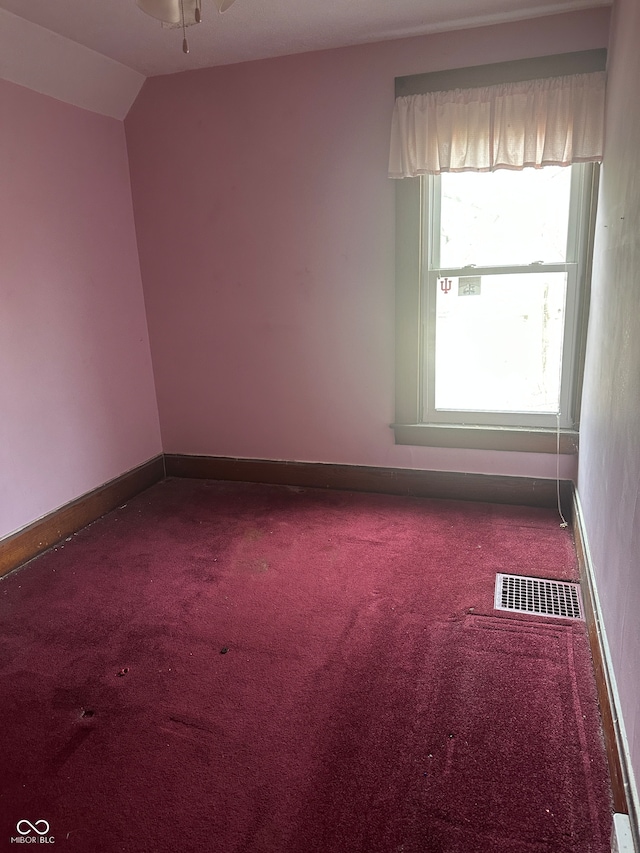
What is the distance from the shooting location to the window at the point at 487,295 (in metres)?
2.84

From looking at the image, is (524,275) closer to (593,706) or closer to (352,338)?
(352,338)

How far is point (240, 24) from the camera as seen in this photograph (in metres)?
2.62

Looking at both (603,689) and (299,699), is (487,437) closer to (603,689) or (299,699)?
(603,689)

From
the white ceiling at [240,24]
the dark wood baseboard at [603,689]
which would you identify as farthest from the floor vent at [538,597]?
the white ceiling at [240,24]

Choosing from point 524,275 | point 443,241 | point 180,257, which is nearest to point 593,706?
point 524,275

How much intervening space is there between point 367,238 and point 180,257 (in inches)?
47.2

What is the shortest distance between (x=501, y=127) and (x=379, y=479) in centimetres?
199

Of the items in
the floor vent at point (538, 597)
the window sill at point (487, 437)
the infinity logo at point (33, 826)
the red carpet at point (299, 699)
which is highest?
the window sill at point (487, 437)

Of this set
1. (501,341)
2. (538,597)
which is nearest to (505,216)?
(501,341)

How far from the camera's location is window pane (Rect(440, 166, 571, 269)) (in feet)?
9.32

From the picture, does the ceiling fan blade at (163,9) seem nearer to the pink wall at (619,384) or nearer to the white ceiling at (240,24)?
the white ceiling at (240,24)

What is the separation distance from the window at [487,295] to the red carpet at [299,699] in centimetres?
65

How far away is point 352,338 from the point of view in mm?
3309

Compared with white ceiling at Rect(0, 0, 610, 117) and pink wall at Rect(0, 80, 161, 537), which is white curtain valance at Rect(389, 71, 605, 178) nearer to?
white ceiling at Rect(0, 0, 610, 117)
